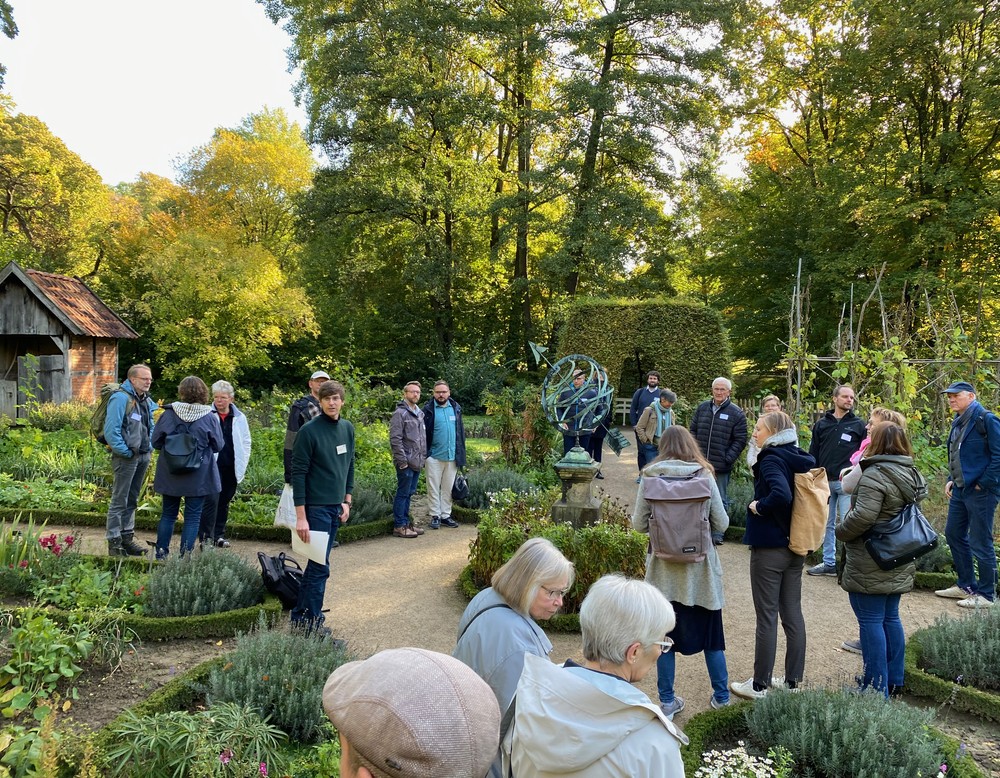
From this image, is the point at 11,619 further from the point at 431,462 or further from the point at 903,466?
the point at 903,466

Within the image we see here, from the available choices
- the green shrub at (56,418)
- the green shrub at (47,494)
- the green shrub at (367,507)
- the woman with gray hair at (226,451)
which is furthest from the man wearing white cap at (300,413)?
the green shrub at (56,418)

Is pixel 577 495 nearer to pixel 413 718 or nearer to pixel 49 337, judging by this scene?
pixel 413 718

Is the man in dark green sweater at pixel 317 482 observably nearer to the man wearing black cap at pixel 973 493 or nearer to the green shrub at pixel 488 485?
the green shrub at pixel 488 485

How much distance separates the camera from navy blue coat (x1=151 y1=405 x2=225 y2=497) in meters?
Result: 6.05

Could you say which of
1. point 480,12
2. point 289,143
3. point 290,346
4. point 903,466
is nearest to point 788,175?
point 480,12

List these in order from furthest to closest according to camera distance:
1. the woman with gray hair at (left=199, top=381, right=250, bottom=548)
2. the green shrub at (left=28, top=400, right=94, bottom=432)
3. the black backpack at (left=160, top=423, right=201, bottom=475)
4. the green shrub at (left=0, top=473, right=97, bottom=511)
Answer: the green shrub at (left=28, top=400, right=94, bottom=432) < the green shrub at (left=0, top=473, right=97, bottom=511) < the woman with gray hair at (left=199, top=381, right=250, bottom=548) < the black backpack at (left=160, top=423, right=201, bottom=475)

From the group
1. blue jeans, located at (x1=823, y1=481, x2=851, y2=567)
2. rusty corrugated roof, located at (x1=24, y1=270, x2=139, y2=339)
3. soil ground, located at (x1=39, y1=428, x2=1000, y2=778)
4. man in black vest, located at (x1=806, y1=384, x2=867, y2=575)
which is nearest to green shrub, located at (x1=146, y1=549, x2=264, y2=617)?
soil ground, located at (x1=39, y1=428, x2=1000, y2=778)

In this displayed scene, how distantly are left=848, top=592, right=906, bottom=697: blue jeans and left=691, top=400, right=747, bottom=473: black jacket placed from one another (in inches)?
146

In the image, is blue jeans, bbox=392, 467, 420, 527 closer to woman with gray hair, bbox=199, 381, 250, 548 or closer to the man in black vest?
woman with gray hair, bbox=199, 381, 250, 548

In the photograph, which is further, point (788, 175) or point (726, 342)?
point (788, 175)

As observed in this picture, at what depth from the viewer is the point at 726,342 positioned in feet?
60.1

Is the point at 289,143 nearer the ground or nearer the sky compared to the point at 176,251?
nearer the sky

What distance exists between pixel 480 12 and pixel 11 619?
2304 centimetres

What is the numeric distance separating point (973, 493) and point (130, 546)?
25.6ft
